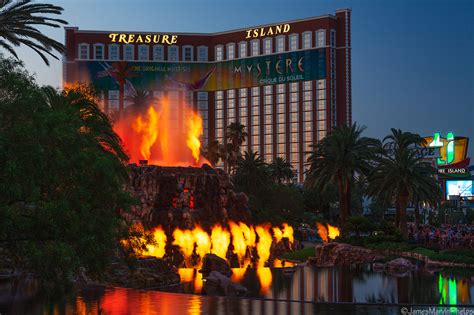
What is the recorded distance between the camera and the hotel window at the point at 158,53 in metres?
154

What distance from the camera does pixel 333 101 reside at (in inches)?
5541

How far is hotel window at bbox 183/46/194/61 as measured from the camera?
154m

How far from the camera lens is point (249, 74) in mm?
149500

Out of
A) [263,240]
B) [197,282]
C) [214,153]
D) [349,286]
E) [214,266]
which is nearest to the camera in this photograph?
[349,286]

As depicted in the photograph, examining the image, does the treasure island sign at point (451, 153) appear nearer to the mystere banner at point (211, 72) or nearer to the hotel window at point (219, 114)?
the mystere banner at point (211, 72)

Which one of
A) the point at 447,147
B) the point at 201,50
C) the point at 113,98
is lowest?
the point at 447,147

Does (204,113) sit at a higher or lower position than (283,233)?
higher

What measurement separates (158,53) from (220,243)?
3890 inches

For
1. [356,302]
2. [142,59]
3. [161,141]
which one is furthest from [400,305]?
[142,59]

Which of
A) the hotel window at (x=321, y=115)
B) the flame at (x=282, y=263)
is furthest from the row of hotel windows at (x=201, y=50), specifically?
the flame at (x=282, y=263)

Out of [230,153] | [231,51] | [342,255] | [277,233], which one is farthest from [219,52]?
[342,255]

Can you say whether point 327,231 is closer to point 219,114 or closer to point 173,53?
point 219,114

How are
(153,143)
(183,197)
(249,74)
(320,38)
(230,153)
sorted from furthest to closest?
(249,74) → (320,38) → (230,153) → (153,143) → (183,197)

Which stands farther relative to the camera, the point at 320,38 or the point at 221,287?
the point at 320,38
